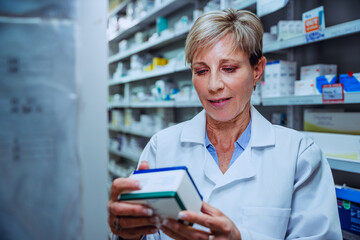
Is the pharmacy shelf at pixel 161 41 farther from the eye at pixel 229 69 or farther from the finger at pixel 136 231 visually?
the finger at pixel 136 231

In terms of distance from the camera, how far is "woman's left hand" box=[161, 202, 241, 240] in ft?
2.13

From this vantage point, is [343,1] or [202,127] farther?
[343,1]

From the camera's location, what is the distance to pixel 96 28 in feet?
1.45

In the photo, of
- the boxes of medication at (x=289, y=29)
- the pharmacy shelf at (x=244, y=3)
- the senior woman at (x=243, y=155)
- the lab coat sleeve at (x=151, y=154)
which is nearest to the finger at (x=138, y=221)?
the senior woman at (x=243, y=155)

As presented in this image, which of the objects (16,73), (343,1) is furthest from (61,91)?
(343,1)

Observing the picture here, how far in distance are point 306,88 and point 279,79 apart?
174 mm

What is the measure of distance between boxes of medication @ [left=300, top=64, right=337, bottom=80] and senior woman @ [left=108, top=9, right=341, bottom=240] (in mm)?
637

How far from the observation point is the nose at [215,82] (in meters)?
1.04

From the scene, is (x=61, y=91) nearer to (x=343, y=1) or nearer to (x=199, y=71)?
(x=199, y=71)

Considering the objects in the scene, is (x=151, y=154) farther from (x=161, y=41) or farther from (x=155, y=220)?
(x=161, y=41)

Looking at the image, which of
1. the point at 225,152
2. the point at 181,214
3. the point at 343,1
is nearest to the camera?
the point at 181,214

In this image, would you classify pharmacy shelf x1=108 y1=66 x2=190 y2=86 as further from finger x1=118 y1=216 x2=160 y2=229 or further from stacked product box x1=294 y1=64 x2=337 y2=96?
finger x1=118 y1=216 x2=160 y2=229

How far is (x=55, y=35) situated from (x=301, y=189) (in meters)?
0.92

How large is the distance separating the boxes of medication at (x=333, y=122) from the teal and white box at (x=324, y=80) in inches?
6.3
